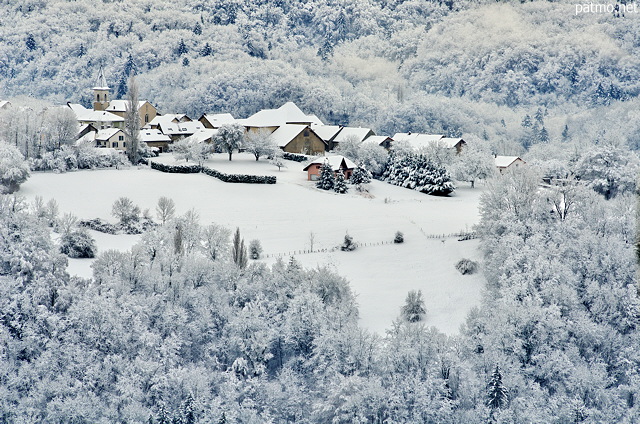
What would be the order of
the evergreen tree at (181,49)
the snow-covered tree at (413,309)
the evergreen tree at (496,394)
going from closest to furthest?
the evergreen tree at (496,394) < the snow-covered tree at (413,309) < the evergreen tree at (181,49)

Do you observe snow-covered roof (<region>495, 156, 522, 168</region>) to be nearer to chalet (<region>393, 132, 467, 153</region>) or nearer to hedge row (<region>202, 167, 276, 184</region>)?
chalet (<region>393, 132, 467, 153</region>)

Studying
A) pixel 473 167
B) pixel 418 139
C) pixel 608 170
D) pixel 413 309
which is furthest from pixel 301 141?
pixel 413 309

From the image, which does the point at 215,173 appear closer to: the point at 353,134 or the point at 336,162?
the point at 336,162

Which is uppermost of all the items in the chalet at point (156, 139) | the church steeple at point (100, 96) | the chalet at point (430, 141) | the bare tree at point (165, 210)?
the church steeple at point (100, 96)

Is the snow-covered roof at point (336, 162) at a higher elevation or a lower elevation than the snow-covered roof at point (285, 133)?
lower

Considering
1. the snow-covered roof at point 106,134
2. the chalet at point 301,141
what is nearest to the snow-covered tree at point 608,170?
the chalet at point 301,141

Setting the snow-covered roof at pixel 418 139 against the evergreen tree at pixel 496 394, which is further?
the snow-covered roof at pixel 418 139

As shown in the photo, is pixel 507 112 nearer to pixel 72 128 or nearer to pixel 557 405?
pixel 72 128

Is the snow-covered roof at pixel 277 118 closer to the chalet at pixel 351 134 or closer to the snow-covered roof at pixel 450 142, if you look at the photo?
the chalet at pixel 351 134

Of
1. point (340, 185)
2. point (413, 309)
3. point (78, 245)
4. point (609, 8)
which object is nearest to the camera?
point (413, 309)
